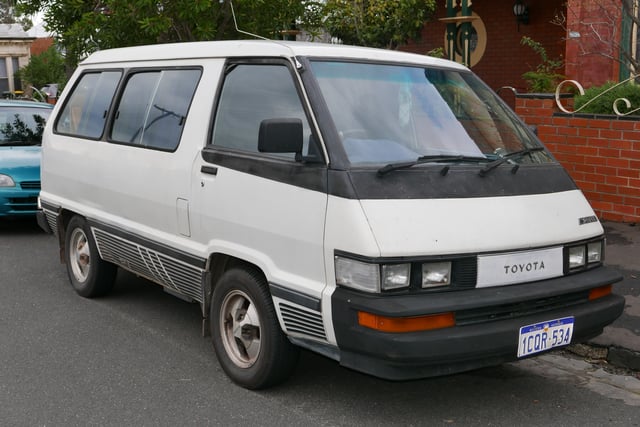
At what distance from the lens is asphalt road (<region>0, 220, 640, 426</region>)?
14.9 feet

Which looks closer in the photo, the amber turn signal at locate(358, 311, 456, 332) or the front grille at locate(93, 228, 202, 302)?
the amber turn signal at locate(358, 311, 456, 332)

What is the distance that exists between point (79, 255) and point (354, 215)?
12.5 feet

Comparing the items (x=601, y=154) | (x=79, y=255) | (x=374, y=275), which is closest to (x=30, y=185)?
(x=79, y=255)

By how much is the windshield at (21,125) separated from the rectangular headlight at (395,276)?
8.16m

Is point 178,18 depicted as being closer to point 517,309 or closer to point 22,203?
point 22,203

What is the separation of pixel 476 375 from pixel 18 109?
8454 millimetres

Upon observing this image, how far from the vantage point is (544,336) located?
→ 14.3 ft

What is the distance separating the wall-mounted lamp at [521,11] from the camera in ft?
53.8

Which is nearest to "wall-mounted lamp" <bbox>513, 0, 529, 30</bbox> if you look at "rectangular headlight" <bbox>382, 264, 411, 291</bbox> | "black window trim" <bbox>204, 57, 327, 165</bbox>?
"black window trim" <bbox>204, 57, 327, 165</bbox>

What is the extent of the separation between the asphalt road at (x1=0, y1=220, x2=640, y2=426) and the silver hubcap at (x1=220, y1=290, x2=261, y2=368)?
20 cm

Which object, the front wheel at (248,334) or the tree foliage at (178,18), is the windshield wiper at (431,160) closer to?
the front wheel at (248,334)

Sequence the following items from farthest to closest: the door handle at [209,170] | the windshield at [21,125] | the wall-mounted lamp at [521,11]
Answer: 1. the wall-mounted lamp at [521,11]
2. the windshield at [21,125]
3. the door handle at [209,170]

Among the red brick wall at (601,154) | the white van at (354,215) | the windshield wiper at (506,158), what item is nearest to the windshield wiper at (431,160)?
the white van at (354,215)

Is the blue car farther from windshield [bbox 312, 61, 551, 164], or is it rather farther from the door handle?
windshield [bbox 312, 61, 551, 164]
